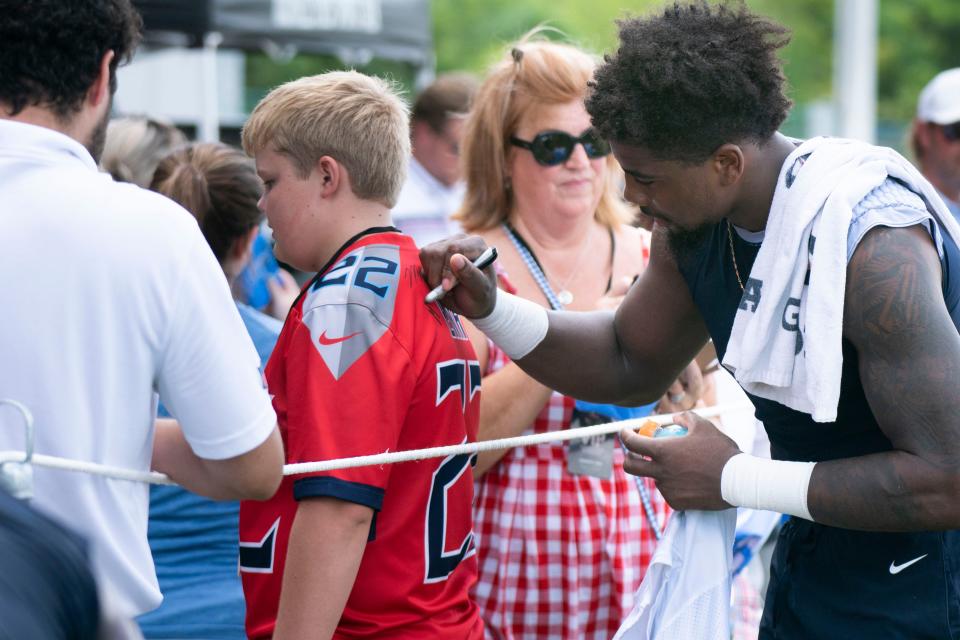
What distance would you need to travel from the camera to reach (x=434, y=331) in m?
2.34

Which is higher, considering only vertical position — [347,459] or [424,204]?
[347,459]

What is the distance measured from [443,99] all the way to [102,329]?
196 inches

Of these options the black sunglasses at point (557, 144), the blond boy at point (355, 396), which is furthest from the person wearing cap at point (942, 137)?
the blond boy at point (355, 396)

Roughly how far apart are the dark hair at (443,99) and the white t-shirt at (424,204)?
277mm

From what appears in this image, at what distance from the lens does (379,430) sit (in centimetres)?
218

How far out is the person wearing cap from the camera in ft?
18.0

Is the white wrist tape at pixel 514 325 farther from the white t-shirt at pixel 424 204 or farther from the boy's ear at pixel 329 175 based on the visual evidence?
the white t-shirt at pixel 424 204

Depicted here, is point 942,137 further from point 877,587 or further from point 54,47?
point 54,47

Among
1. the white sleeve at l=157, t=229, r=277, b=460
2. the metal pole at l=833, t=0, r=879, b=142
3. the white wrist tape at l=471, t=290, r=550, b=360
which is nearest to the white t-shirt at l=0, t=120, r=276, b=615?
the white sleeve at l=157, t=229, r=277, b=460

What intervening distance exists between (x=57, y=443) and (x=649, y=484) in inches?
72.5

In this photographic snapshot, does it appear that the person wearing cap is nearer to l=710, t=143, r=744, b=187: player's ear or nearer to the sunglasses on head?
the sunglasses on head

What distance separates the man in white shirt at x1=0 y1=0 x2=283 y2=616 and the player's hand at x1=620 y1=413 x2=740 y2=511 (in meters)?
0.85

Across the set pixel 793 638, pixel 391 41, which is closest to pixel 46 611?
pixel 793 638

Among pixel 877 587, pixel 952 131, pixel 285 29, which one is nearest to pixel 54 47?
pixel 877 587
